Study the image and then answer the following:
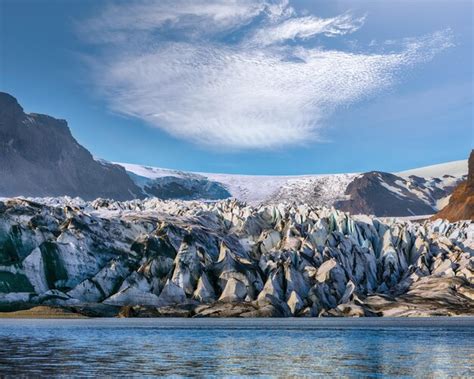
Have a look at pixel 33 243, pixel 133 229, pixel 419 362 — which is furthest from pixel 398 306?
pixel 419 362

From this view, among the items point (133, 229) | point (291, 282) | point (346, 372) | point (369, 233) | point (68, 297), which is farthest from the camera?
point (369, 233)

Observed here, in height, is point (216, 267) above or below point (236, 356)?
above

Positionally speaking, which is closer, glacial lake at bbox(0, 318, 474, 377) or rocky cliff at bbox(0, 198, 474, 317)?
glacial lake at bbox(0, 318, 474, 377)

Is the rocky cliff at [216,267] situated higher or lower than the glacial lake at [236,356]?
higher

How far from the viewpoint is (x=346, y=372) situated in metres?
35.6

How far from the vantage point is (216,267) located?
13112 centimetres

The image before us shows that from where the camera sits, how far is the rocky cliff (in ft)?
398

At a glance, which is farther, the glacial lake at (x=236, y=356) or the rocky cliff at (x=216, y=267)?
the rocky cliff at (x=216, y=267)

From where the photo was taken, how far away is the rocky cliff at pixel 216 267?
398ft

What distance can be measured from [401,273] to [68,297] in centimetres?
7462

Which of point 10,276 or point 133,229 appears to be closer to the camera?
point 10,276

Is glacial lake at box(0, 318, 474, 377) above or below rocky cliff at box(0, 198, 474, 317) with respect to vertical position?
below

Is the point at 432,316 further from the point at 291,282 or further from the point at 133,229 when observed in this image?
the point at 133,229

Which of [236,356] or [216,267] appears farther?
[216,267]
